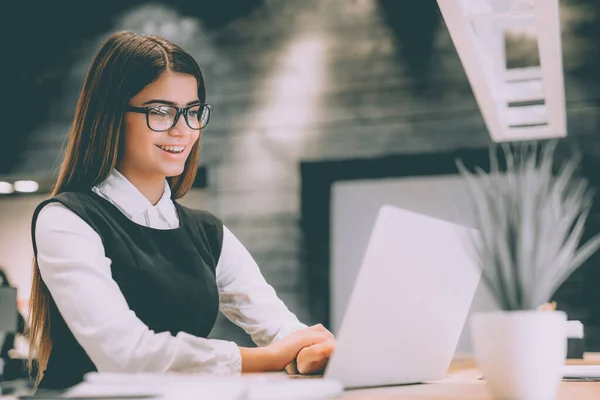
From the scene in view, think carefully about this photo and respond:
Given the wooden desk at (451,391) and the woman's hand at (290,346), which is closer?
the wooden desk at (451,391)

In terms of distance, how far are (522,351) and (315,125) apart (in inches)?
147

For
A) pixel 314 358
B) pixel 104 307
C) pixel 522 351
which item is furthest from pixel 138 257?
pixel 522 351

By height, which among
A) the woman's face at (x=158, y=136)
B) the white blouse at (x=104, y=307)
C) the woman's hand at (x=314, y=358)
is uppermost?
the woman's face at (x=158, y=136)

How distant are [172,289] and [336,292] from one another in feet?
9.53

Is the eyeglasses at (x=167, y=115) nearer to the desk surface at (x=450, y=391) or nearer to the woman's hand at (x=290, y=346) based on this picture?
the woman's hand at (x=290, y=346)

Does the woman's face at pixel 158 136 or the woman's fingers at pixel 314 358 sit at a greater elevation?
the woman's face at pixel 158 136

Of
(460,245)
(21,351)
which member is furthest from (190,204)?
(460,245)

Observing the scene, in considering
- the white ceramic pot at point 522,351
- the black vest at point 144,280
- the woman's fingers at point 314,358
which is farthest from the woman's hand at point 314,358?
the white ceramic pot at point 522,351

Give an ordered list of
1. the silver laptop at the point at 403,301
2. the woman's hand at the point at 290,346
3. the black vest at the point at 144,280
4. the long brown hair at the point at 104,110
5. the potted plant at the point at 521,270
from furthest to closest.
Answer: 1. the long brown hair at the point at 104,110
2. the black vest at the point at 144,280
3. the woman's hand at the point at 290,346
4. the silver laptop at the point at 403,301
5. the potted plant at the point at 521,270

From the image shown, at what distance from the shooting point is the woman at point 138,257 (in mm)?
1354

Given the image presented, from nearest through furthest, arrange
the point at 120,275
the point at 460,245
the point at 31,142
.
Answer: the point at 460,245, the point at 120,275, the point at 31,142

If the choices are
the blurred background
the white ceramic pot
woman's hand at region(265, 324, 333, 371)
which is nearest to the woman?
woman's hand at region(265, 324, 333, 371)

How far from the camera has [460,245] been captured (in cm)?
118

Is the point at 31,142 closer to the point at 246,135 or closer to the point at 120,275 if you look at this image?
the point at 246,135
